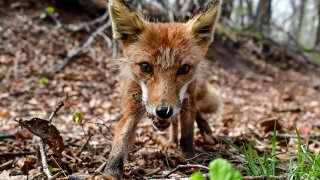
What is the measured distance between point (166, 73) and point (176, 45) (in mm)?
376

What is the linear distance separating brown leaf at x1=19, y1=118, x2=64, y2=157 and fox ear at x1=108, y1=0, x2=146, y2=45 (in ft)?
4.04

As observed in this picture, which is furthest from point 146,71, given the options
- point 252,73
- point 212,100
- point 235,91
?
point 252,73

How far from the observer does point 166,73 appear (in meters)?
3.35

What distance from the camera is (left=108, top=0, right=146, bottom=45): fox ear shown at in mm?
3717

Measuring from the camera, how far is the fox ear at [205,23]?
3836 mm

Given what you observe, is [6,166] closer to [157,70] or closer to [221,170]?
[157,70]

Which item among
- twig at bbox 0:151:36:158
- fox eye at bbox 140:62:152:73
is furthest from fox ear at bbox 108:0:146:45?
twig at bbox 0:151:36:158

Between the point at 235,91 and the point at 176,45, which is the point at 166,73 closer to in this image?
the point at 176,45

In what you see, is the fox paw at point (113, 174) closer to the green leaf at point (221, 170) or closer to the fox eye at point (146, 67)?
the fox eye at point (146, 67)

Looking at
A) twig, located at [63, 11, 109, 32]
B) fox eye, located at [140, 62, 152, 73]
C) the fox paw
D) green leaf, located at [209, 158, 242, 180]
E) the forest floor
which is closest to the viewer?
green leaf, located at [209, 158, 242, 180]

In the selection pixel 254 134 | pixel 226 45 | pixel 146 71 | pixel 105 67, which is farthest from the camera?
pixel 226 45

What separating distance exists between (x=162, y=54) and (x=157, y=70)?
0.56 feet

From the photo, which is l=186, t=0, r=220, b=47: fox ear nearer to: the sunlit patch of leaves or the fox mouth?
the fox mouth

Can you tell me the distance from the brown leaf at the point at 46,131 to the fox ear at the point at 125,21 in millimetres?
1232
